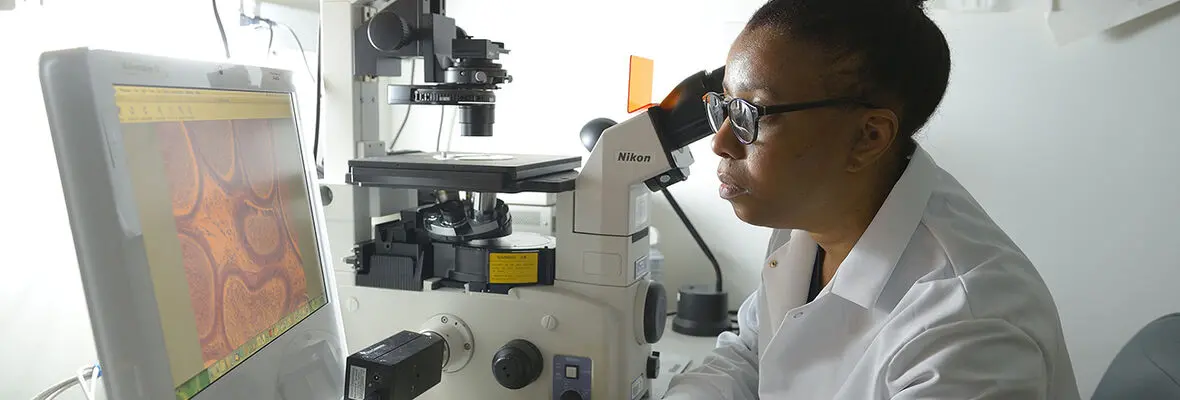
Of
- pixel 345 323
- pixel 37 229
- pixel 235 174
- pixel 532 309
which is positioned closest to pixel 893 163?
pixel 532 309

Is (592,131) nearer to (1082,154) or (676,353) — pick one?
(676,353)

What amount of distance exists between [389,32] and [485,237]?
32 cm

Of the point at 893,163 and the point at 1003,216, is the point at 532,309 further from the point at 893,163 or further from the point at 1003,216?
the point at 1003,216

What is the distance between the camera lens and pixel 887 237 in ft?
2.92

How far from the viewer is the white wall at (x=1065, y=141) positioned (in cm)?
147

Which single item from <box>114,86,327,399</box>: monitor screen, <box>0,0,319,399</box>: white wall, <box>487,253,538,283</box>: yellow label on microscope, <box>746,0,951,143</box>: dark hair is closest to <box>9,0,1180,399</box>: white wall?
<box>0,0,319,399</box>: white wall

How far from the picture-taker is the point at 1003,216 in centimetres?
161

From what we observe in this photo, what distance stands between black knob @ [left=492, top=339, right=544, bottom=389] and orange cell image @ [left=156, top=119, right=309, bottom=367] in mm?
301

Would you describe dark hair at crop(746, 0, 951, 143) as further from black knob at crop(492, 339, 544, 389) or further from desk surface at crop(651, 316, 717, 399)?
desk surface at crop(651, 316, 717, 399)

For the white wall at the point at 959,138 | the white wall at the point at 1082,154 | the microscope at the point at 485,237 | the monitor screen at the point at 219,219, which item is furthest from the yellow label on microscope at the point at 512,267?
the white wall at the point at 1082,154

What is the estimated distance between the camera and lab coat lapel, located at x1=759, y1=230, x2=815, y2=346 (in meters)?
1.08

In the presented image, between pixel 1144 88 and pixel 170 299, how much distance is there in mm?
1585

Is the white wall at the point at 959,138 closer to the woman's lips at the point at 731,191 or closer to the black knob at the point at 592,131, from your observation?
the black knob at the point at 592,131

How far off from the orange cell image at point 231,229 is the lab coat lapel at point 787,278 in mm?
599
